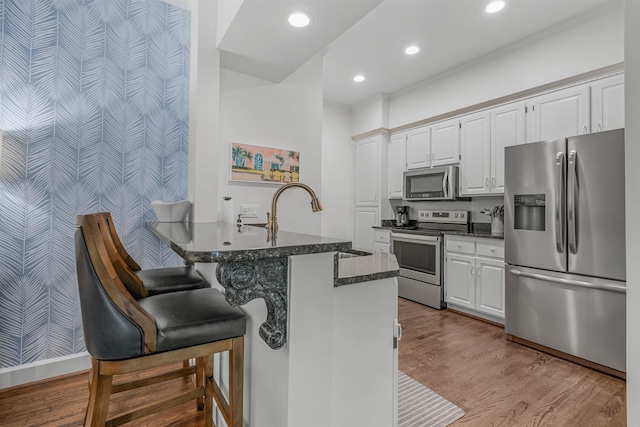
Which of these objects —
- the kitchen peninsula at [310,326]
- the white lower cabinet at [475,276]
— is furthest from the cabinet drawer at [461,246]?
the kitchen peninsula at [310,326]

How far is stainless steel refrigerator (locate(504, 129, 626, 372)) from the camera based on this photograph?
2223 millimetres

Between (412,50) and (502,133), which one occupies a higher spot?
(412,50)

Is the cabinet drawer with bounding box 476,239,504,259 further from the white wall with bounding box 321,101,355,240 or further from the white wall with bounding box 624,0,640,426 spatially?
the white wall with bounding box 321,101,355,240

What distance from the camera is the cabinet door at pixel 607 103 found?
8.61 feet

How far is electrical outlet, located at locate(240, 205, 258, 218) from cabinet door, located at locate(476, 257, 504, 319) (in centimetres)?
241

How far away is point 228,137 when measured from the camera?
2398 mm

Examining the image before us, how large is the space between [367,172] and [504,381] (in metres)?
3.35

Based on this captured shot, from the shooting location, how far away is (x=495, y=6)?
8.92 ft

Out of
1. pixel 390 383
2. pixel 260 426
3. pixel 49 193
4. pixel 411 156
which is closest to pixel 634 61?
pixel 390 383

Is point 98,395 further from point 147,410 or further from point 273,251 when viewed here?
point 273,251

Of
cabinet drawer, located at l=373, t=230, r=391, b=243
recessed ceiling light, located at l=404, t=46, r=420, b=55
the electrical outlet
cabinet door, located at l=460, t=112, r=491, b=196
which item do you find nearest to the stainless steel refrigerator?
cabinet door, located at l=460, t=112, r=491, b=196

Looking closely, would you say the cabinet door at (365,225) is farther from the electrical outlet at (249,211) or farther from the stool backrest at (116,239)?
the stool backrest at (116,239)

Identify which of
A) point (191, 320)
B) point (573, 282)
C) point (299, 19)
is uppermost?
point (299, 19)

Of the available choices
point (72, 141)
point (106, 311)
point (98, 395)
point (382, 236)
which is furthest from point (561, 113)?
point (72, 141)
